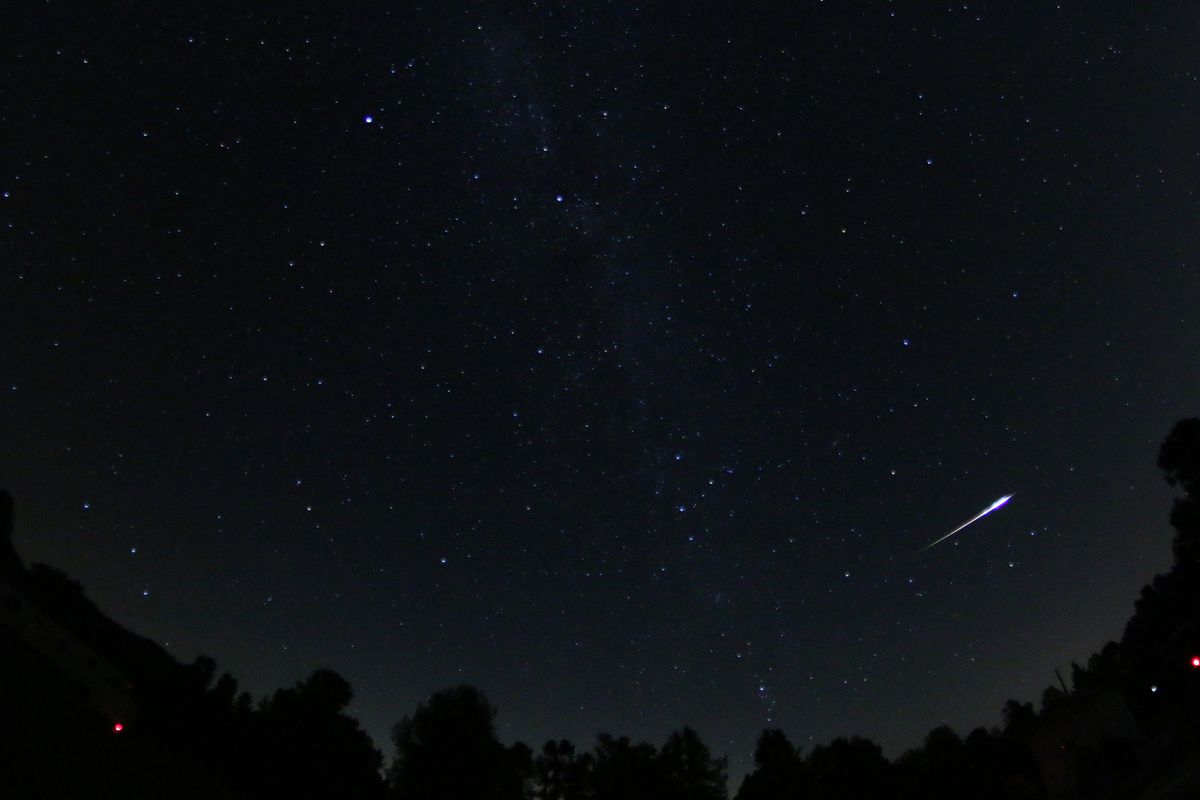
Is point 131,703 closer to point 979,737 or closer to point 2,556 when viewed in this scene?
point 2,556

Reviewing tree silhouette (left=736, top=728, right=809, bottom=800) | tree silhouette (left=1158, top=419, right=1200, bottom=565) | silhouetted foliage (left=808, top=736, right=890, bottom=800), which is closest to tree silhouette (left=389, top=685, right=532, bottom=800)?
tree silhouette (left=736, top=728, right=809, bottom=800)

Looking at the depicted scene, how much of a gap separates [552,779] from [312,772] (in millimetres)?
18272

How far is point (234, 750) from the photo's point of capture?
45.6 meters

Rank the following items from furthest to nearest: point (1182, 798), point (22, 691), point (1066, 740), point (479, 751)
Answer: point (479, 751) < point (1066, 740) < point (22, 691) < point (1182, 798)

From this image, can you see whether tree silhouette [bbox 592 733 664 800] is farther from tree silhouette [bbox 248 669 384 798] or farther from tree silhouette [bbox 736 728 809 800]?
tree silhouette [bbox 248 669 384 798]

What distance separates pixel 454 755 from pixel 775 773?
23349 millimetres

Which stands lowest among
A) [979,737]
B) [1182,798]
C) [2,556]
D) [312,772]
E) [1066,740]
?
[1182,798]

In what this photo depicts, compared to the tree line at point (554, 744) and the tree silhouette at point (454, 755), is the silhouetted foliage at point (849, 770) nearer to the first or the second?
the tree line at point (554, 744)

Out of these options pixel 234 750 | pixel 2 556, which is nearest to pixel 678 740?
pixel 234 750

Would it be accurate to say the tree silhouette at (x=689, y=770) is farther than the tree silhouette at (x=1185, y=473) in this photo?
Yes

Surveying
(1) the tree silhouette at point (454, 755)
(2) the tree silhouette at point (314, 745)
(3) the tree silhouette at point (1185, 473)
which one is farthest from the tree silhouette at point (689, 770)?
(3) the tree silhouette at point (1185, 473)

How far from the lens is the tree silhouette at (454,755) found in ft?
171

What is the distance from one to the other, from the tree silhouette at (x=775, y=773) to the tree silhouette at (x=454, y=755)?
56.4ft

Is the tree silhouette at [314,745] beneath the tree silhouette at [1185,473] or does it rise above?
beneath
